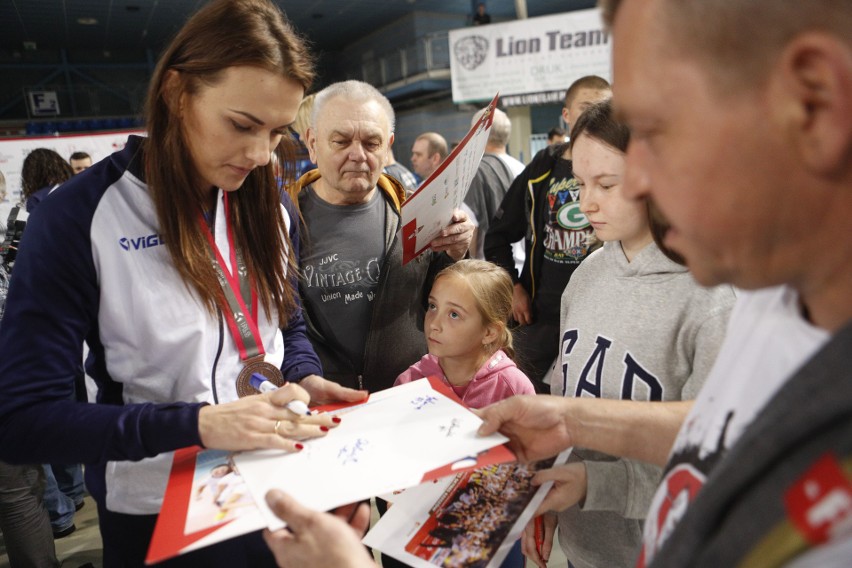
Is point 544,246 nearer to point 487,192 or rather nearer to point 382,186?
point 382,186

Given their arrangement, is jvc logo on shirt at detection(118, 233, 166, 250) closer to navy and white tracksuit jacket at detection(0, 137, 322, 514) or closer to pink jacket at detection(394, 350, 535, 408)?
navy and white tracksuit jacket at detection(0, 137, 322, 514)

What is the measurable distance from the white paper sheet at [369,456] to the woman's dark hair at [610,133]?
550 millimetres

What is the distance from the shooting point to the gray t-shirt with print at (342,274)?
6.16 feet

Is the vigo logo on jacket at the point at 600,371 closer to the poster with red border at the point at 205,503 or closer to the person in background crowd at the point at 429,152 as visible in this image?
the poster with red border at the point at 205,503

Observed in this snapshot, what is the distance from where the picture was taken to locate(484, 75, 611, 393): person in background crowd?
245cm

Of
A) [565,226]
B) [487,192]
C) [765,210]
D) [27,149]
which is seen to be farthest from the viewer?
[27,149]

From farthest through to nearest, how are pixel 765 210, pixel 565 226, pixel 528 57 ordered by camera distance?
pixel 528 57 → pixel 565 226 → pixel 765 210

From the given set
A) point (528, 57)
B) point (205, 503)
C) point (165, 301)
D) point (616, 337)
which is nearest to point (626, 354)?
point (616, 337)

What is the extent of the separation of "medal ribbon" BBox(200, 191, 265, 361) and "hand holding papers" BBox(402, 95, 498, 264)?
0.47 m

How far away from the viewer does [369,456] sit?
93cm

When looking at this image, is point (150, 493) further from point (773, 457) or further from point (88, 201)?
point (773, 457)

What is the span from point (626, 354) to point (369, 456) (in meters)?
0.58

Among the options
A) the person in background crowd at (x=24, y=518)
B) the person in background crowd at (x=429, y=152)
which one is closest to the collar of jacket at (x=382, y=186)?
the person in background crowd at (x=24, y=518)

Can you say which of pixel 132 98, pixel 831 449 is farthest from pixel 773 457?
pixel 132 98
